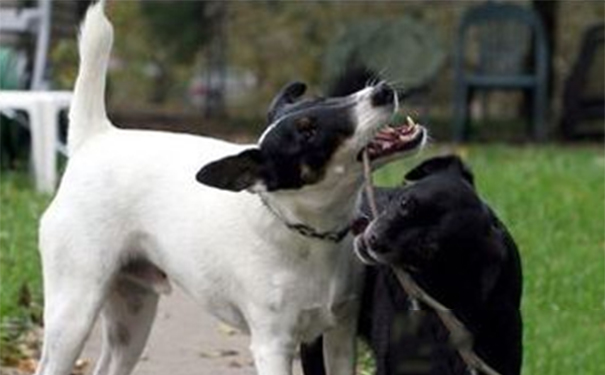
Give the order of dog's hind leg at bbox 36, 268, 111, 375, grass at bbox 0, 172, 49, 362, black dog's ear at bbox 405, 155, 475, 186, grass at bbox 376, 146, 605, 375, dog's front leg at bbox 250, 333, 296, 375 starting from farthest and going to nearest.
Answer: grass at bbox 0, 172, 49, 362 < grass at bbox 376, 146, 605, 375 < dog's hind leg at bbox 36, 268, 111, 375 < black dog's ear at bbox 405, 155, 475, 186 < dog's front leg at bbox 250, 333, 296, 375

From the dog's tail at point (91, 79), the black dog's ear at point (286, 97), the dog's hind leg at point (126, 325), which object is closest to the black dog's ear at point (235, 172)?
the black dog's ear at point (286, 97)

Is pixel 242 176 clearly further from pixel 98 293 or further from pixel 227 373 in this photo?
pixel 227 373

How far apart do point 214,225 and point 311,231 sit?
1.41 feet

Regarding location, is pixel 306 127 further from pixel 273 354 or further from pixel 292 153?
pixel 273 354

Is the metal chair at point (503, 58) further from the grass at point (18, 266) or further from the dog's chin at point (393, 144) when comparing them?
the dog's chin at point (393, 144)

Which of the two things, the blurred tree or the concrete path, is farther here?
the blurred tree

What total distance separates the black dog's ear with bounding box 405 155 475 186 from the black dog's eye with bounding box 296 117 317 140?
49 cm

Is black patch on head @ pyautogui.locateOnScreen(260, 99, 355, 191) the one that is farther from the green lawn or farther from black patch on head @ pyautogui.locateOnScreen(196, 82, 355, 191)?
the green lawn

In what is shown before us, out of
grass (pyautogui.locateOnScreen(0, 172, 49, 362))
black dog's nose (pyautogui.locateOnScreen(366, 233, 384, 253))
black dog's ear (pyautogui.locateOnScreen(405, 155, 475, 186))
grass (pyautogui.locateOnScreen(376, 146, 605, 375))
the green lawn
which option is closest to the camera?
black dog's nose (pyautogui.locateOnScreen(366, 233, 384, 253))

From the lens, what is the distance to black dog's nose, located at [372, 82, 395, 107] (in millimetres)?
5652

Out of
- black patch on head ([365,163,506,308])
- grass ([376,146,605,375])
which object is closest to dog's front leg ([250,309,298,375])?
black patch on head ([365,163,506,308])

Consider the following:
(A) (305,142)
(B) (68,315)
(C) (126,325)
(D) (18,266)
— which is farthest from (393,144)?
(D) (18,266)

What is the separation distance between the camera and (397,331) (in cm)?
593

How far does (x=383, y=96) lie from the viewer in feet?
18.6
